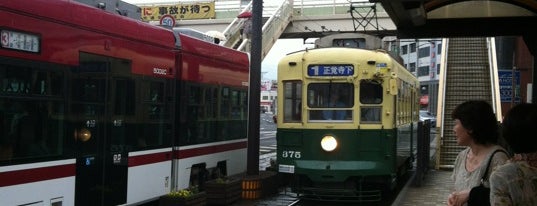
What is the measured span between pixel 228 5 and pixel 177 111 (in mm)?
18749

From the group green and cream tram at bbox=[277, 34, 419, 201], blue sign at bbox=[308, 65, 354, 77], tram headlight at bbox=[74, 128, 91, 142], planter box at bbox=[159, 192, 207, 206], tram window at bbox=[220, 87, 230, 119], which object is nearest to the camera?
tram headlight at bbox=[74, 128, 91, 142]

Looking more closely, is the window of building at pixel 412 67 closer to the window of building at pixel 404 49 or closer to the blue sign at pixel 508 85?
the window of building at pixel 404 49

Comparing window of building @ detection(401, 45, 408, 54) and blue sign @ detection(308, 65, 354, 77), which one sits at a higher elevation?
window of building @ detection(401, 45, 408, 54)

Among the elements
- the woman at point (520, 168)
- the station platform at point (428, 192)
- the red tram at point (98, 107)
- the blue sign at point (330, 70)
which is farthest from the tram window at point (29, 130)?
the station platform at point (428, 192)

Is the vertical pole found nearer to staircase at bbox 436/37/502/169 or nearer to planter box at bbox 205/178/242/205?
planter box at bbox 205/178/242/205

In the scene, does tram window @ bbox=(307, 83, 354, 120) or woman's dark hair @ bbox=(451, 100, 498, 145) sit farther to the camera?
tram window @ bbox=(307, 83, 354, 120)

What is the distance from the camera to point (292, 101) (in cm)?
1074

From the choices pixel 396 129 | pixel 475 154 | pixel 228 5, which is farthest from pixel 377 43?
pixel 228 5

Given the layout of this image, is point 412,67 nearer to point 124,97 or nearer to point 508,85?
point 508,85

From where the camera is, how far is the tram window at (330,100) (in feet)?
34.0

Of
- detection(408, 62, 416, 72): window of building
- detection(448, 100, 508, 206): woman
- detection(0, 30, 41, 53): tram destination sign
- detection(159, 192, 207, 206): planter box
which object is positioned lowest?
detection(159, 192, 207, 206): planter box

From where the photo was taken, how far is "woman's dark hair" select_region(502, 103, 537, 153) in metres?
2.64

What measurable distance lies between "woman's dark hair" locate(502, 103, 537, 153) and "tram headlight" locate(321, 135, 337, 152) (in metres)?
7.53

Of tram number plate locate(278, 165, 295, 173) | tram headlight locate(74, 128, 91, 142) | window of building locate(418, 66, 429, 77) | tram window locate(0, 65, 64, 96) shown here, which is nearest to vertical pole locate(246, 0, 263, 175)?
tram number plate locate(278, 165, 295, 173)
